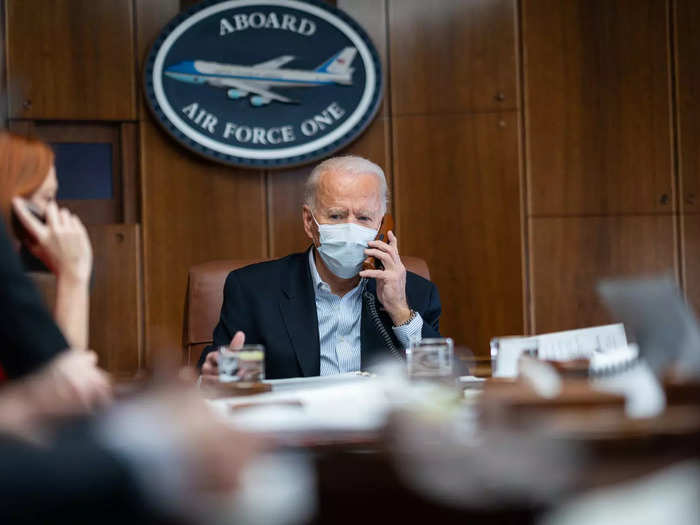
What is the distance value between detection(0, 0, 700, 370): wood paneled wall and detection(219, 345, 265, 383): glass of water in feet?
6.26

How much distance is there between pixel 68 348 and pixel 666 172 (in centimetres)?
303

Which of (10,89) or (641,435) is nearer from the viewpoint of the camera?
(641,435)

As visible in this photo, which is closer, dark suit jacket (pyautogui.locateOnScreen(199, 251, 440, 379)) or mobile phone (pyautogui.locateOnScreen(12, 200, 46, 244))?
mobile phone (pyautogui.locateOnScreen(12, 200, 46, 244))

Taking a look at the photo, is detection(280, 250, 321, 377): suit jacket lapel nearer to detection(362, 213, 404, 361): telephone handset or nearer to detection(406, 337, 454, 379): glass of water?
detection(362, 213, 404, 361): telephone handset

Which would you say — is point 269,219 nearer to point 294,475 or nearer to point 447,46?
point 447,46

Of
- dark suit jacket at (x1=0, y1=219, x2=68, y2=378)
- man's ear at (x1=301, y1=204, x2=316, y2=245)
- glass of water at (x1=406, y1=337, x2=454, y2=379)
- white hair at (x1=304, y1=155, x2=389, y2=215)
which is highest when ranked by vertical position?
white hair at (x1=304, y1=155, x2=389, y2=215)

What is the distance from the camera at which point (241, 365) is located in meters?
1.48

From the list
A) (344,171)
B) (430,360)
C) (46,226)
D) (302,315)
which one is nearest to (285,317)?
(302,315)

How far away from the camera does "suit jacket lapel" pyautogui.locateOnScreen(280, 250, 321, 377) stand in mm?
2229

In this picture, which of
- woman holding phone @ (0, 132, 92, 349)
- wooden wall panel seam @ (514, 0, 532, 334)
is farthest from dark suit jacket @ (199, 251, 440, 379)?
wooden wall panel seam @ (514, 0, 532, 334)

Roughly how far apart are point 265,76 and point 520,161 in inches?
46.2

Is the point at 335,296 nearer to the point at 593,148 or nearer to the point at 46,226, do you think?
the point at 46,226

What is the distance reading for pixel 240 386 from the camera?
1.47 metres

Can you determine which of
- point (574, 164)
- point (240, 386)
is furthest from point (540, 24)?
point (240, 386)
